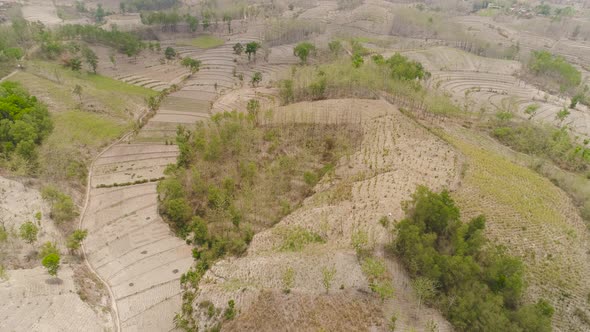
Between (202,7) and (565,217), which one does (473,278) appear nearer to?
(565,217)

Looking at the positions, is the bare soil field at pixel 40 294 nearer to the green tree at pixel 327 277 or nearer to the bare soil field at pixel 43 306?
the bare soil field at pixel 43 306

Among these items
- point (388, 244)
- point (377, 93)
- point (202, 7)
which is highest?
point (202, 7)

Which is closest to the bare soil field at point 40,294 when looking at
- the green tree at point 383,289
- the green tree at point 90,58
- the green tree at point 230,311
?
the green tree at point 230,311

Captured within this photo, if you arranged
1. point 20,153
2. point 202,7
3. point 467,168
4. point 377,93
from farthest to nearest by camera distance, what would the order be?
point 202,7
point 377,93
point 20,153
point 467,168

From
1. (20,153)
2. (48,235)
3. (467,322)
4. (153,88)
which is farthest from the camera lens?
(153,88)

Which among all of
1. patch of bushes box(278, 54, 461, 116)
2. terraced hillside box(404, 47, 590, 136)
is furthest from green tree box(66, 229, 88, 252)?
terraced hillside box(404, 47, 590, 136)

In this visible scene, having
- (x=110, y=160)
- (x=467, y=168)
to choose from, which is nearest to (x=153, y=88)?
(x=110, y=160)

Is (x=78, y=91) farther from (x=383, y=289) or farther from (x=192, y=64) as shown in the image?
(x=383, y=289)
